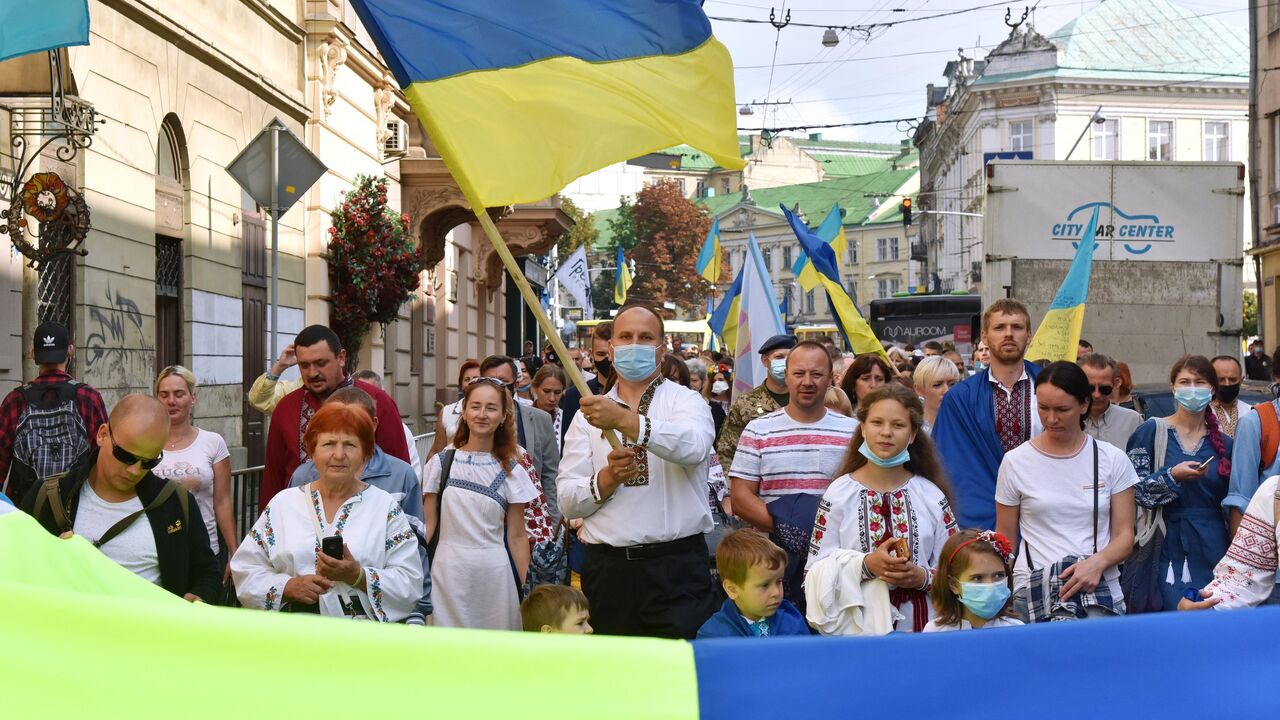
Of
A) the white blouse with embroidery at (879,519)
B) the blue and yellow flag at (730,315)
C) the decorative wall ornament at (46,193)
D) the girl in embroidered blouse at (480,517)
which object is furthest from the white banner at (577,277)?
the white blouse with embroidery at (879,519)

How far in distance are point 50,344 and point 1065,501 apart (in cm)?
532

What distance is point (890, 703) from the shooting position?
7.12 feet

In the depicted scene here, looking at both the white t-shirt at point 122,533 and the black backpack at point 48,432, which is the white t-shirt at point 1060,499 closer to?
the white t-shirt at point 122,533

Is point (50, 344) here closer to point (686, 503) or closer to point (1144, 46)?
point (686, 503)

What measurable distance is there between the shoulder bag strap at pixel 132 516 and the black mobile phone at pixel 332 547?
0.83m

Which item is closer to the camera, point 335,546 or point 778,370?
point 335,546

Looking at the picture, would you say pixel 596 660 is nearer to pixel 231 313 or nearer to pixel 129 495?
pixel 129 495

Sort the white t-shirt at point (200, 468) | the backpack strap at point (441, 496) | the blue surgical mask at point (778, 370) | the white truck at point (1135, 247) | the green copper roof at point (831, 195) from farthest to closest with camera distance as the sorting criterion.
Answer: the green copper roof at point (831, 195), the white truck at point (1135, 247), the blue surgical mask at point (778, 370), the white t-shirt at point (200, 468), the backpack strap at point (441, 496)

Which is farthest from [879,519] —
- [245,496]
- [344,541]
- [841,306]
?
[841,306]

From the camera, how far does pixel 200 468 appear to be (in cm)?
755

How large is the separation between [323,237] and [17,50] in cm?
1481

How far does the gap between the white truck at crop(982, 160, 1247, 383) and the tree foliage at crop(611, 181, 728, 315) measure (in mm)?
73540

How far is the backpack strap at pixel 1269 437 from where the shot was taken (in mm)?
6906

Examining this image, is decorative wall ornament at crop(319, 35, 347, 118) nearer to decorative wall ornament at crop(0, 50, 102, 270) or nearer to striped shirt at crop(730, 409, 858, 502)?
decorative wall ornament at crop(0, 50, 102, 270)
